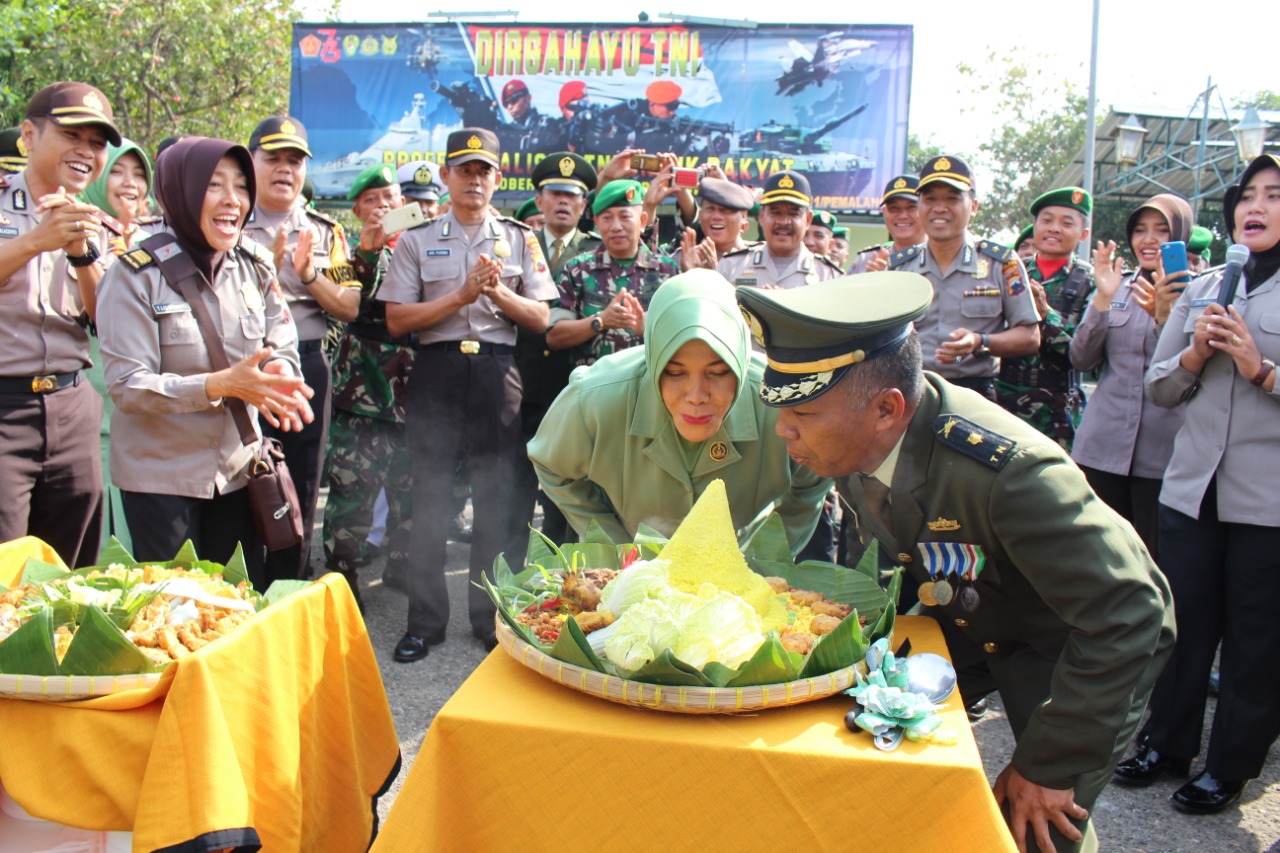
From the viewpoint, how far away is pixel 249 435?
3.51 m

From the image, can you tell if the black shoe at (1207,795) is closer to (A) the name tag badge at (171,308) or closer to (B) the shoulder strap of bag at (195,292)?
(B) the shoulder strap of bag at (195,292)

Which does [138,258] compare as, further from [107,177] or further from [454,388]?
[107,177]

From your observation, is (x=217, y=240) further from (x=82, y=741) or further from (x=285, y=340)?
(x=82, y=741)

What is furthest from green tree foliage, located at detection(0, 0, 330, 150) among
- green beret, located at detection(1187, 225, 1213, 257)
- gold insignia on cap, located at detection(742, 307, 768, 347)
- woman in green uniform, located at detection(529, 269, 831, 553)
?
gold insignia on cap, located at detection(742, 307, 768, 347)

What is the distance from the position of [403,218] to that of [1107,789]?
4300 millimetres

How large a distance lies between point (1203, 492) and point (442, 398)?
133 inches

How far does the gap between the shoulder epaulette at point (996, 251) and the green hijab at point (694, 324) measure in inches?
117

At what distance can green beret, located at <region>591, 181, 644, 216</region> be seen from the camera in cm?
593

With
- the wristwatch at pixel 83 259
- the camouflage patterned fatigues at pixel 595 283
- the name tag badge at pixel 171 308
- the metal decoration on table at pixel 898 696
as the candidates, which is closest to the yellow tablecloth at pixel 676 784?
the metal decoration on table at pixel 898 696

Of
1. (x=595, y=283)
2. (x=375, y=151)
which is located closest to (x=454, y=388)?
(x=595, y=283)

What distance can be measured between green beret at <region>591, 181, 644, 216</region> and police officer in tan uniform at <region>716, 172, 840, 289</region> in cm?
76

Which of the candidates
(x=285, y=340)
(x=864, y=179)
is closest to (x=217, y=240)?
(x=285, y=340)

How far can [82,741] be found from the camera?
205 cm

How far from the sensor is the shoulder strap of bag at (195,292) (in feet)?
11.2
